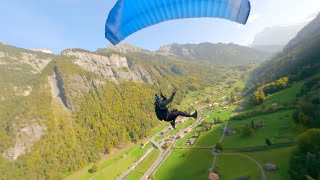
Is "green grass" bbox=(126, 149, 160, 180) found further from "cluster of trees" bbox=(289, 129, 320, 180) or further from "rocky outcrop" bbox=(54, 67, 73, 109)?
"rocky outcrop" bbox=(54, 67, 73, 109)

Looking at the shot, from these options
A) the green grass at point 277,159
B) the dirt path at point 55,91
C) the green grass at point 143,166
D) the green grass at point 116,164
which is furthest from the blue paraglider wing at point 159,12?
the dirt path at point 55,91

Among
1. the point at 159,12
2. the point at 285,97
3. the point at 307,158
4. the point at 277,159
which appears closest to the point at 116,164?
the point at 285,97

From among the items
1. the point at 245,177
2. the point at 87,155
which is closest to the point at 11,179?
the point at 87,155

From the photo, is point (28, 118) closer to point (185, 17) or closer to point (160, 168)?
point (160, 168)

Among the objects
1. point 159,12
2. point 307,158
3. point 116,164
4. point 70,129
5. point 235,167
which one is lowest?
point 235,167

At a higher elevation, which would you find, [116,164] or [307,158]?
[307,158]

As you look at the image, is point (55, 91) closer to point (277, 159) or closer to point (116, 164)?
point (116, 164)
